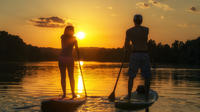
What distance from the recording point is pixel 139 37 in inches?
339

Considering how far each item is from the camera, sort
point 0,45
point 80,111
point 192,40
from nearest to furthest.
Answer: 1. point 80,111
2. point 192,40
3. point 0,45

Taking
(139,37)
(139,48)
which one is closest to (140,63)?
(139,48)

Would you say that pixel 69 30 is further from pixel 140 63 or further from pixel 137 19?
pixel 140 63

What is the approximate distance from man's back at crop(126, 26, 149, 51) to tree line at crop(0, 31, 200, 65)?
120295mm

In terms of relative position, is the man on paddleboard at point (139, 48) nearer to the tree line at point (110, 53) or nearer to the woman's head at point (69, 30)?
the woman's head at point (69, 30)

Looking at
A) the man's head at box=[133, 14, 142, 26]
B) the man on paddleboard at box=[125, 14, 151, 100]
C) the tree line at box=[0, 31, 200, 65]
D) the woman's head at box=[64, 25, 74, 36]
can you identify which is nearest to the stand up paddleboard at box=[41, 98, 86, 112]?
the man on paddleboard at box=[125, 14, 151, 100]

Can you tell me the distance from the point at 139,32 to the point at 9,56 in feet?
497

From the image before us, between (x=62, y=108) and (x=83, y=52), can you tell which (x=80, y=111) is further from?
(x=83, y=52)

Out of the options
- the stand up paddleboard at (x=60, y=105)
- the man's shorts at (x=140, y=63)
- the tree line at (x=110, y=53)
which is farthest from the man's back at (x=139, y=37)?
the tree line at (x=110, y=53)

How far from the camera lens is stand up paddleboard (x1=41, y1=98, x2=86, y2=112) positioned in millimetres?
8212

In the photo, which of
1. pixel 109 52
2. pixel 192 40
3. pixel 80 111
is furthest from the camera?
pixel 109 52

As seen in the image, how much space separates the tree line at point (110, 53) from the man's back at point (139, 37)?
4736 inches

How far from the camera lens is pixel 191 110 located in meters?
8.73

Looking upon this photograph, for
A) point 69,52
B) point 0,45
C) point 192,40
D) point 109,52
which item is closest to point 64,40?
point 69,52
